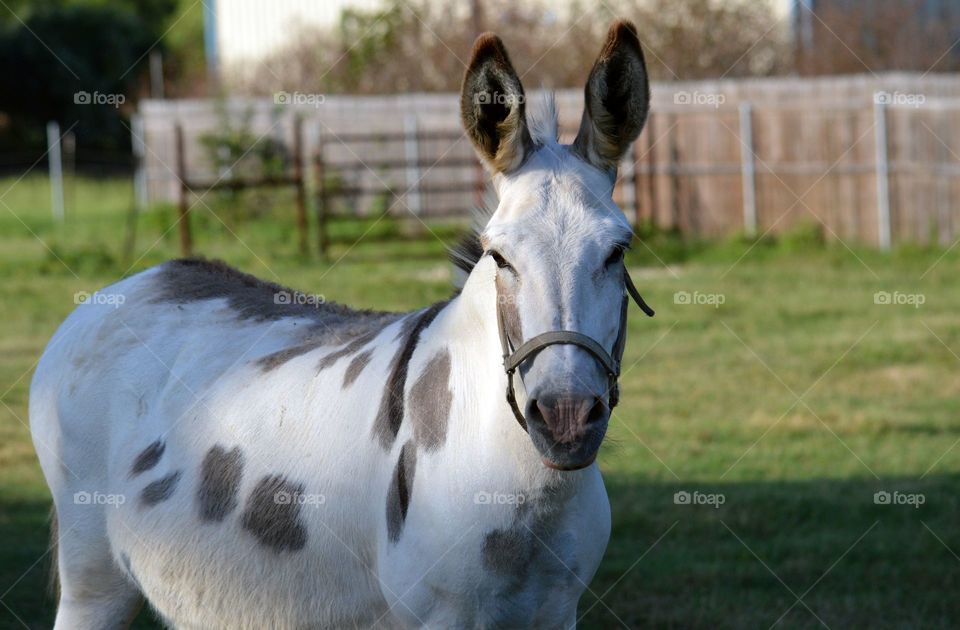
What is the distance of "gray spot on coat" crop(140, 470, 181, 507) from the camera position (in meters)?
3.93

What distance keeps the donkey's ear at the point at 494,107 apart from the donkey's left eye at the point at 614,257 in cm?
37

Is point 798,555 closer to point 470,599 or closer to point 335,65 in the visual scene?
point 470,599

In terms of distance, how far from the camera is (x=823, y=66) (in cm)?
2273

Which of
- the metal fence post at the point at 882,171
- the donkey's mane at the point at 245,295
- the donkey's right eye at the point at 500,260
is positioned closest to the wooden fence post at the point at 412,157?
the metal fence post at the point at 882,171

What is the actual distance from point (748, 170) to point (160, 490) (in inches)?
599

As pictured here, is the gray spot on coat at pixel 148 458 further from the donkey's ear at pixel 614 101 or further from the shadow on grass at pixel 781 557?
the shadow on grass at pixel 781 557

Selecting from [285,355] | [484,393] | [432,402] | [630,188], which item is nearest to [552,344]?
[484,393]

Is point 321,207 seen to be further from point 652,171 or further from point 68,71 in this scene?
point 68,71

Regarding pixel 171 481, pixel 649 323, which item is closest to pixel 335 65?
pixel 649 323

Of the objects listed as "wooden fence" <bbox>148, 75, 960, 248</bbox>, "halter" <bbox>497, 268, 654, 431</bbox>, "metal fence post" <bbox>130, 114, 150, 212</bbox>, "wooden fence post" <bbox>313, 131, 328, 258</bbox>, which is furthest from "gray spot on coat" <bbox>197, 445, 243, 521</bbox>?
"metal fence post" <bbox>130, 114, 150, 212</bbox>

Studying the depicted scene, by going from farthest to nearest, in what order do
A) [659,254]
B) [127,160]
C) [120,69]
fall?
1. [120,69]
2. [127,160]
3. [659,254]

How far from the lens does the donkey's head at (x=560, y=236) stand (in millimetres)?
2926

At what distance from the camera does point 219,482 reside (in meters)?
3.82

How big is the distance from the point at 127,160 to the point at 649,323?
2340 centimetres
